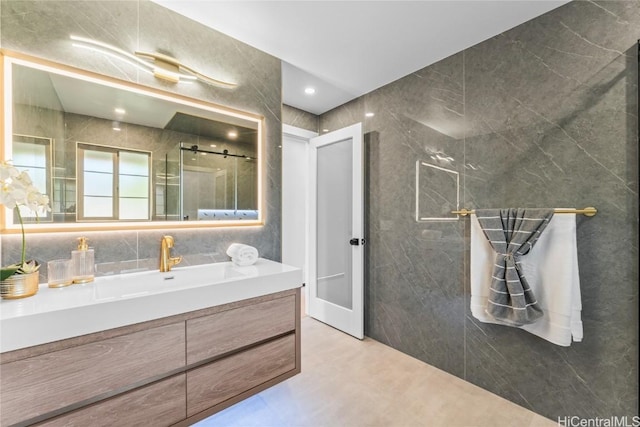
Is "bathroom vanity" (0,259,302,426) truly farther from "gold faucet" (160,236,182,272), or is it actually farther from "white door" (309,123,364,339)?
"white door" (309,123,364,339)

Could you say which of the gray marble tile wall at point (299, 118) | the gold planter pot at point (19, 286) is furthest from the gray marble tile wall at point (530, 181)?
the gold planter pot at point (19, 286)

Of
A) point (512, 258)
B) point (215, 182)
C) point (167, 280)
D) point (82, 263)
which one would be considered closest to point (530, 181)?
point (512, 258)

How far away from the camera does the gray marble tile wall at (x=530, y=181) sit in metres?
1.43

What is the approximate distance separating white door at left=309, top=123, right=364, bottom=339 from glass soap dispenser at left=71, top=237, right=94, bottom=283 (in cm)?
201

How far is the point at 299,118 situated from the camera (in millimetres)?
3160

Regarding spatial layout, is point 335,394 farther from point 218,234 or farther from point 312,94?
point 312,94

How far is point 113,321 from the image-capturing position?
1115mm

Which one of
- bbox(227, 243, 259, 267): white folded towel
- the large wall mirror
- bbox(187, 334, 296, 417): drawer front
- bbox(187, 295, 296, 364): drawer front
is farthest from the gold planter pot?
bbox(227, 243, 259, 267): white folded towel

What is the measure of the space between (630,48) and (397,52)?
1.28 metres

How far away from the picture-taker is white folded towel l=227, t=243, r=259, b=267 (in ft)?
6.01

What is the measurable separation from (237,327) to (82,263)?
862mm

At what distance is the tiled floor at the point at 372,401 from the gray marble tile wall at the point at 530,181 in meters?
0.14

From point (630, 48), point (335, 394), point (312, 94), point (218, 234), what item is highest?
point (312, 94)

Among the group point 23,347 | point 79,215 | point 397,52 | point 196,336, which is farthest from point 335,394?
point 397,52
